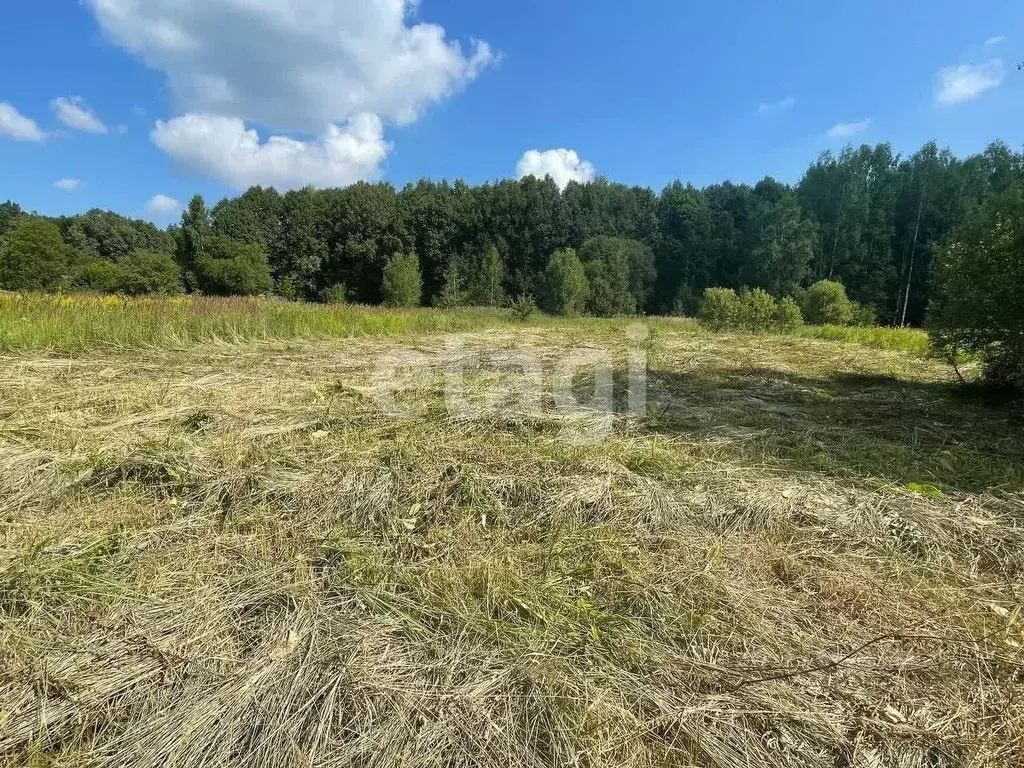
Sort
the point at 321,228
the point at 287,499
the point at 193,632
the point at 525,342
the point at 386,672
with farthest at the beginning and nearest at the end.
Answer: the point at 321,228 < the point at 525,342 < the point at 287,499 < the point at 193,632 < the point at 386,672

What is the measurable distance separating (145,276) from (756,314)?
70.6 ft

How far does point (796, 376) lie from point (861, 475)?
13.4 feet

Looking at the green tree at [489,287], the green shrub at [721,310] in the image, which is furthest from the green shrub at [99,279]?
the green shrub at [721,310]

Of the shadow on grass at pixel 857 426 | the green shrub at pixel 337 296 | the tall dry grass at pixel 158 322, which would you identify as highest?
the green shrub at pixel 337 296

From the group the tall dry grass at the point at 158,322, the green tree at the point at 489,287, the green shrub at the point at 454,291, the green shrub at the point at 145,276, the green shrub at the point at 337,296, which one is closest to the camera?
the tall dry grass at the point at 158,322

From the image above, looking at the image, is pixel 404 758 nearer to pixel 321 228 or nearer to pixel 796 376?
pixel 796 376

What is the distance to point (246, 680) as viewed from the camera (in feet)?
4.42

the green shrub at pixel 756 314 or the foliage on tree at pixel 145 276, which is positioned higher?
the foliage on tree at pixel 145 276

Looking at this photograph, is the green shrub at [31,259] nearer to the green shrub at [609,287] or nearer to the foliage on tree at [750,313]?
the green shrub at [609,287]

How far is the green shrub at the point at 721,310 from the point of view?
45.9ft

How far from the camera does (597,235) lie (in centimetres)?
3653

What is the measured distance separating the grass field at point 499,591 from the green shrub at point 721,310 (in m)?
10.7

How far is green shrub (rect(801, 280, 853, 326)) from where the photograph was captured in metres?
16.7

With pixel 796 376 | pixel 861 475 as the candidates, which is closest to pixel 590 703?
pixel 861 475
